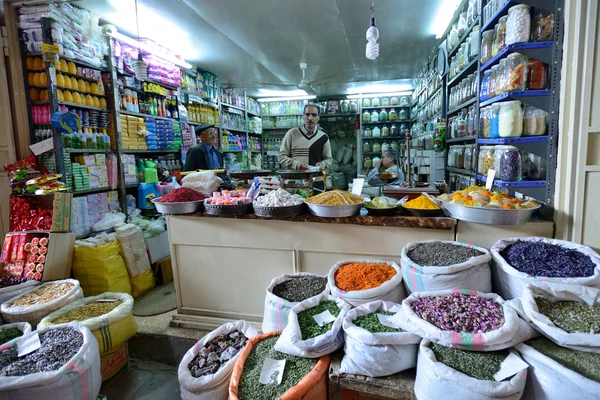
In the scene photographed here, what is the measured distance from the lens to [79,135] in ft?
11.1

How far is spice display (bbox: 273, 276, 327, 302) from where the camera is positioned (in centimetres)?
188

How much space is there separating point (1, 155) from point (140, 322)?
191cm

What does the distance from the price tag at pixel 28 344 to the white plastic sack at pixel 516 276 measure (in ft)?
7.42

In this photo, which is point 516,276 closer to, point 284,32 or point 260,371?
point 260,371

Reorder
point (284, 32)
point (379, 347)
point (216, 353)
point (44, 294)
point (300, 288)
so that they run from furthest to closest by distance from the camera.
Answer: point (284, 32)
point (44, 294)
point (300, 288)
point (216, 353)
point (379, 347)

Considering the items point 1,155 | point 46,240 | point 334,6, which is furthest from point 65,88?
point 334,6

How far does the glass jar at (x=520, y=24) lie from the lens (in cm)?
215

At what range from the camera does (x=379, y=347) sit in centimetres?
136

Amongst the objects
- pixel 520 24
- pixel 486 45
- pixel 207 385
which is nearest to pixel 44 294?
pixel 207 385

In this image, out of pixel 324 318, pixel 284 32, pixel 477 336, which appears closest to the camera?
pixel 477 336

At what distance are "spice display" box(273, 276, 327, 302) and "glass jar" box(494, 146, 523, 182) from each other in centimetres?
152

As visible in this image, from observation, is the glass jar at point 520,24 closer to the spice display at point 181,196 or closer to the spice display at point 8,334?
the spice display at point 181,196

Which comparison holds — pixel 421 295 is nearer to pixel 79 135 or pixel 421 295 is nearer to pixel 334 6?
pixel 334 6

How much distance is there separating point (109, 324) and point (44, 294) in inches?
26.5
